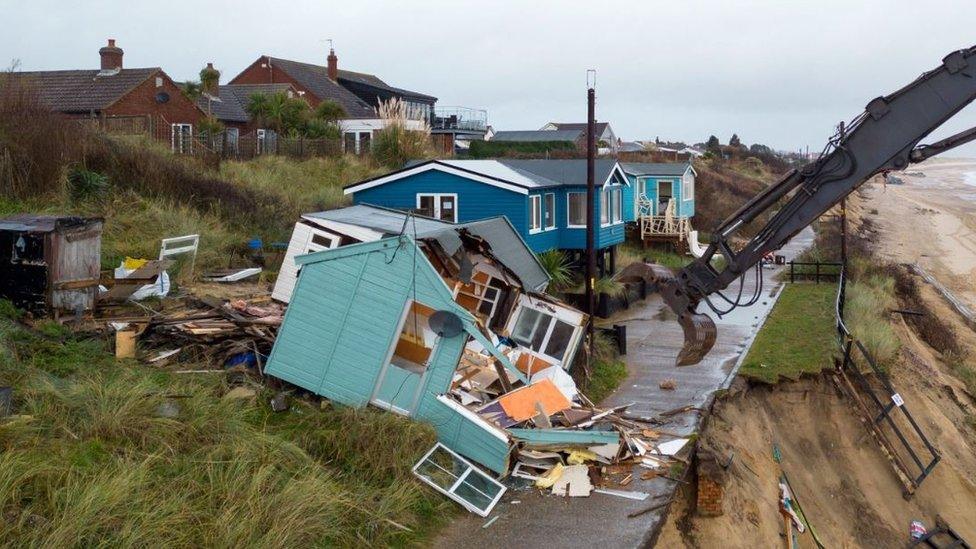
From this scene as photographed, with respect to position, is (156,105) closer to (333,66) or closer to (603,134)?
(333,66)

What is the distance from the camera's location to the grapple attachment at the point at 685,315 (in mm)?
12094

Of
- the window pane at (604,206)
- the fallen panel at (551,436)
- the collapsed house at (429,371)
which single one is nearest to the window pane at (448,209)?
the window pane at (604,206)

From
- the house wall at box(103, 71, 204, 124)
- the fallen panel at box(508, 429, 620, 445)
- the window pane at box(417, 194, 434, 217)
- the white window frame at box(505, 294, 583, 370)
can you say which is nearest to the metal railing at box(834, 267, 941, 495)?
the white window frame at box(505, 294, 583, 370)

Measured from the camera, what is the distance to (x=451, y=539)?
10.4 m

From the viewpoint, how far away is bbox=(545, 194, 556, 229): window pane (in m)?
28.4

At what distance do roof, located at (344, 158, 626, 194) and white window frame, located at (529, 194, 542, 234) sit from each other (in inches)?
14.3

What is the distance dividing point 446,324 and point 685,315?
3012 millimetres

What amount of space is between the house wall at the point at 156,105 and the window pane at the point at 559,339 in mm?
23287

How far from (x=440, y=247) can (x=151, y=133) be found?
21125mm

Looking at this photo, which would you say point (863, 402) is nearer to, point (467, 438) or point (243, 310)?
point (467, 438)

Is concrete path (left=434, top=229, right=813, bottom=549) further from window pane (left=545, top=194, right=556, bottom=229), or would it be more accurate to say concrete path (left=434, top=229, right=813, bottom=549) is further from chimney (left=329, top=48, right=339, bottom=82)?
chimney (left=329, top=48, right=339, bottom=82)

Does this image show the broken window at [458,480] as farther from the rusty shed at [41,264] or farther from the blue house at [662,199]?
the blue house at [662,199]

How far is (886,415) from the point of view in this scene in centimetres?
1792

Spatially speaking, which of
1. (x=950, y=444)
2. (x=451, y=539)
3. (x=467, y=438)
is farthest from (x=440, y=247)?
(x=950, y=444)
